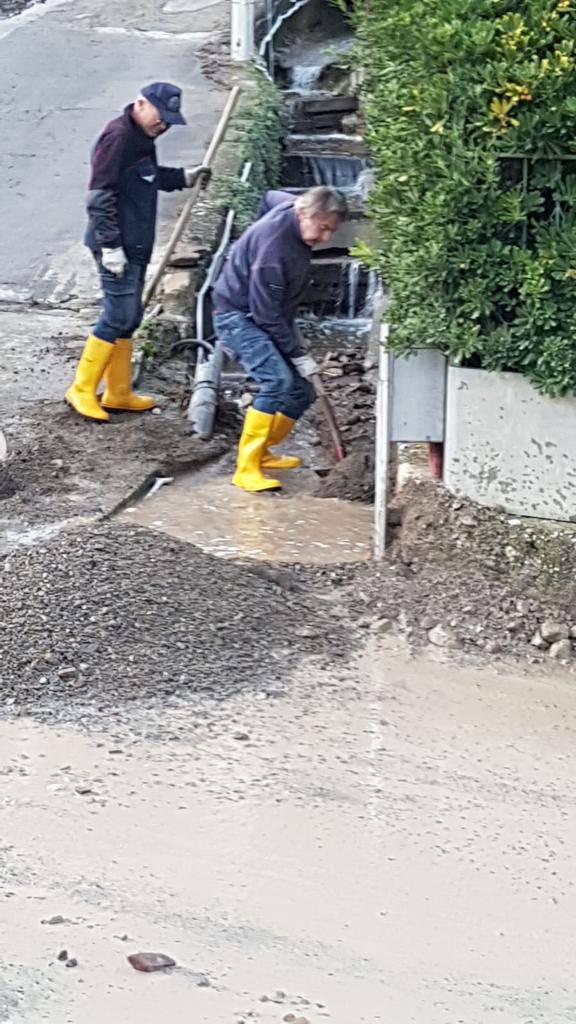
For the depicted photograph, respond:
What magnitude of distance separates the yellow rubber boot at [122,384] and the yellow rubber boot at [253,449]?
1.05 meters

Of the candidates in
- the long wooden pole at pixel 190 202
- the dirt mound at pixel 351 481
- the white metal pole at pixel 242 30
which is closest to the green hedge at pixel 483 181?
the dirt mound at pixel 351 481

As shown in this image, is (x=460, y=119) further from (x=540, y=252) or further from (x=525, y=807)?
(x=525, y=807)

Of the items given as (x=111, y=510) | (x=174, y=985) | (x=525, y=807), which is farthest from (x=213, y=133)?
(x=174, y=985)

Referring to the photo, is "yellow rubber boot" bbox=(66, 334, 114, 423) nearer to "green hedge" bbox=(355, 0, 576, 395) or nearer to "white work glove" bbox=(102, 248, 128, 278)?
"white work glove" bbox=(102, 248, 128, 278)

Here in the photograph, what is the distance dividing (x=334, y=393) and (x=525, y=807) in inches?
201

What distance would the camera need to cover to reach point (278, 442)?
7320mm

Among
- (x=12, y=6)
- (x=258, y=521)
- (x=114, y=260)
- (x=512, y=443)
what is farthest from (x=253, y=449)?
(x=12, y=6)

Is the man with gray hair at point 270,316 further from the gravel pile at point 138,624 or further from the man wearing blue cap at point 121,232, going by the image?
the gravel pile at point 138,624

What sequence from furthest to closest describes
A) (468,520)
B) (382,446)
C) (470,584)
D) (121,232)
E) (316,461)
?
(316,461) → (121,232) → (382,446) → (468,520) → (470,584)

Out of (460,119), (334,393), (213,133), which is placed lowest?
(334,393)

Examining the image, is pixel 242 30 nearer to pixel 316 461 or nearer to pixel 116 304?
pixel 116 304

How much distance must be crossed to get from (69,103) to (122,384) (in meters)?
5.89

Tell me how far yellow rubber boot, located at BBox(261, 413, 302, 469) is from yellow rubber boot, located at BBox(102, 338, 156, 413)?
0.95 meters

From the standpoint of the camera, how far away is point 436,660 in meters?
5.11
